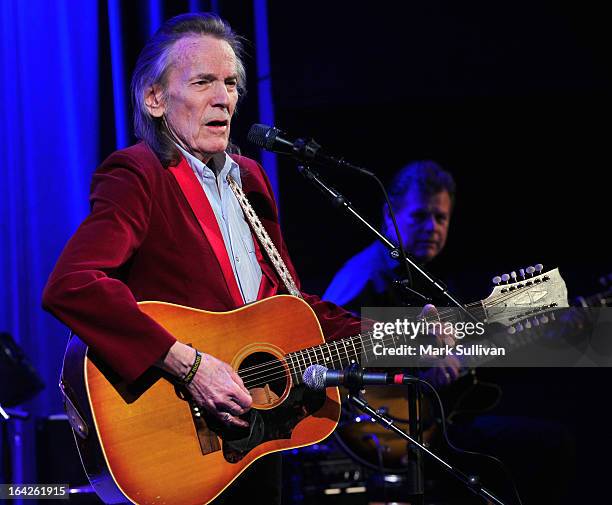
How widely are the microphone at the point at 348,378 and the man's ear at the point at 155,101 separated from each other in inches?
38.5

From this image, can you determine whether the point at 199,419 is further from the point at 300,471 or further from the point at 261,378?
the point at 300,471

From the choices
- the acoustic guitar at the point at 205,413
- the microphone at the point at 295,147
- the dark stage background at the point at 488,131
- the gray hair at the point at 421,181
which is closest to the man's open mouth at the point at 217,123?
the microphone at the point at 295,147

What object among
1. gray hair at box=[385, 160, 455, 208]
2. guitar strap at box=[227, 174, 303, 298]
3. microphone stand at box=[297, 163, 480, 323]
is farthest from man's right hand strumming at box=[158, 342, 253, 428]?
gray hair at box=[385, 160, 455, 208]

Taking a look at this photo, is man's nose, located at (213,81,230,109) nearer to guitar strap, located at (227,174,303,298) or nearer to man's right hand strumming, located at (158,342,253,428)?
guitar strap, located at (227,174,303,298)

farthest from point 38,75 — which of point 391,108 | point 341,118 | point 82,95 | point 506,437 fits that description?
point 506,437

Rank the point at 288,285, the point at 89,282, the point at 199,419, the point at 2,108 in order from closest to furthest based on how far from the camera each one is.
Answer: the point at 89,282
the point at 199,419
the point at 288,285
the point at 2,108

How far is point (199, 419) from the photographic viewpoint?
2.46 metres

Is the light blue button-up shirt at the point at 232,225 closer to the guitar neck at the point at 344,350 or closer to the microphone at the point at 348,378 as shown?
the guitar neck at the point at 344,350

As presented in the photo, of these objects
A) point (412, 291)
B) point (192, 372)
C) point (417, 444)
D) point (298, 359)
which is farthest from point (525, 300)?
point (192, 372)

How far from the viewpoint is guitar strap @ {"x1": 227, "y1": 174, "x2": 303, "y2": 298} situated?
285 centimetres

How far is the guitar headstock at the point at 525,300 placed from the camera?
2.69 metres

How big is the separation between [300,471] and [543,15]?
3246mm

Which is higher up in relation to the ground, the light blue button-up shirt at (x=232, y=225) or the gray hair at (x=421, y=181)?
the gray hair at (x=421, y=181)

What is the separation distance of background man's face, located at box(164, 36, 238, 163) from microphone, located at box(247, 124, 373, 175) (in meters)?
0.13
